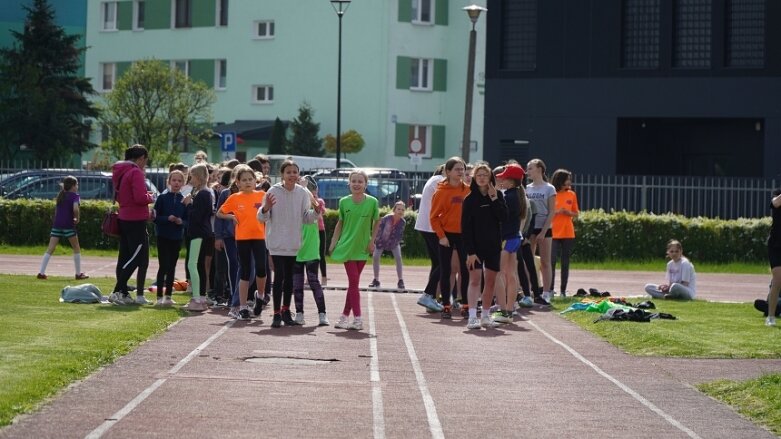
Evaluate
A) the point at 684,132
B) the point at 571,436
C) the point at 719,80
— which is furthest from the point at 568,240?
the point at 684,132

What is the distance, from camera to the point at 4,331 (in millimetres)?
14367

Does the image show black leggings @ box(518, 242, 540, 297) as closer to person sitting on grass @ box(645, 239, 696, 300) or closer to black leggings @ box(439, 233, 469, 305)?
black leggings @ box(439, 233, 469, 305)

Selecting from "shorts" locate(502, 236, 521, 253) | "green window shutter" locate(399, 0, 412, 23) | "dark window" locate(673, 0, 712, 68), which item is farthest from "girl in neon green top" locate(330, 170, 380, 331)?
"green window shutter" locate(399, 0, 412, 23)

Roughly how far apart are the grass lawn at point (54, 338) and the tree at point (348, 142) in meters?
45.7

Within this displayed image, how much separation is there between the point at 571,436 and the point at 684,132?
125 feet

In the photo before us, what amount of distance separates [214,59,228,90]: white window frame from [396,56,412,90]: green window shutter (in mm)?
9256

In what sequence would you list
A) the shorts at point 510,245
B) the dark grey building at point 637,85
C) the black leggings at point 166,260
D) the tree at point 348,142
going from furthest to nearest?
the tree at point 348,142, the dark grey building at point 637,85, the black leggings at point 166,260, the shorts at point 510,245

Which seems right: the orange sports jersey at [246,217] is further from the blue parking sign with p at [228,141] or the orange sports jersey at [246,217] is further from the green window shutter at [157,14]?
the green window shutter at [157,14]

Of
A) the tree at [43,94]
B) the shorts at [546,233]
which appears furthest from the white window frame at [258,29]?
the shorts at [546,233]

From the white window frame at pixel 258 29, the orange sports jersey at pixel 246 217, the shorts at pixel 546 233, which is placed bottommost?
the shorts at pixel 546 233

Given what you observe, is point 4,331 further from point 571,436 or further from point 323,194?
point 323,194

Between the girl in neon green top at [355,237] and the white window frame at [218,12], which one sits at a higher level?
the white window frame at [218,12]

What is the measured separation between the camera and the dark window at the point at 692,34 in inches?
1693

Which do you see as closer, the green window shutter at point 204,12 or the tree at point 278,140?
the tree at point 278,140
